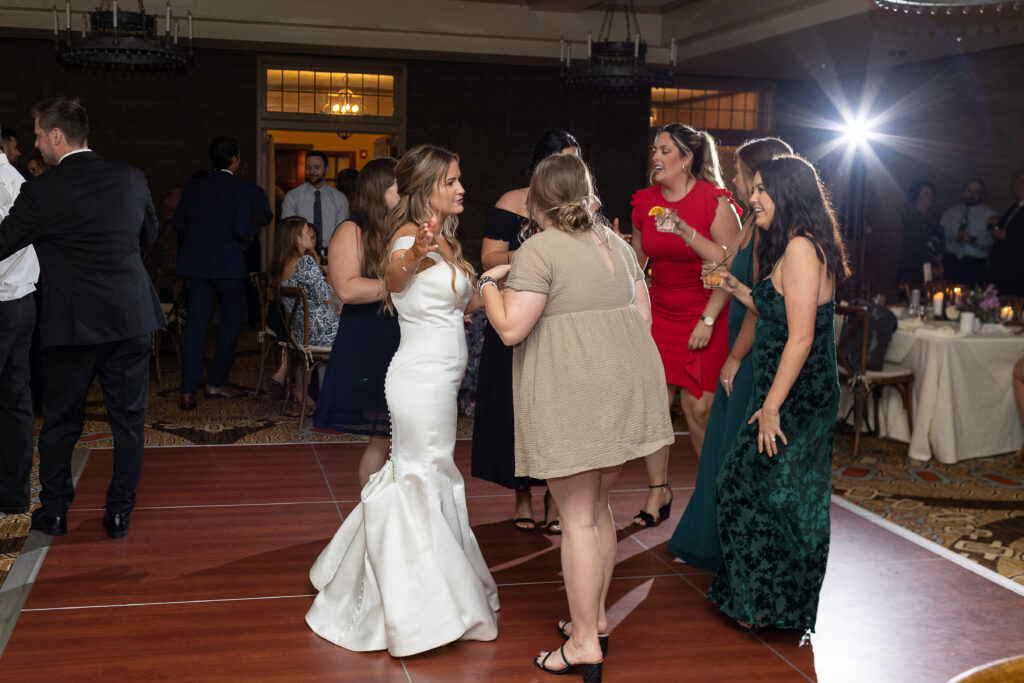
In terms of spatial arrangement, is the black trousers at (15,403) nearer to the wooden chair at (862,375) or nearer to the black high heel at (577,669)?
the black high heel at (577,669)

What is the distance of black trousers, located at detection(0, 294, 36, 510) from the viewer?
4.12 m

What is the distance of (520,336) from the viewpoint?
8.95ft

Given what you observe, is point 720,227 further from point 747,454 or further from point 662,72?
point 662,72

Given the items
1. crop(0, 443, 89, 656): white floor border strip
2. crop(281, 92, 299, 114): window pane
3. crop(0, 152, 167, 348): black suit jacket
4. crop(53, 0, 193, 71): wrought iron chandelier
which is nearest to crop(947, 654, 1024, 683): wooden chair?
crop(0, 443, 89, 656): white floor border strip

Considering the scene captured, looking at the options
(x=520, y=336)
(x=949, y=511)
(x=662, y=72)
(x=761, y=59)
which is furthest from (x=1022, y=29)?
(x=520, y=336)

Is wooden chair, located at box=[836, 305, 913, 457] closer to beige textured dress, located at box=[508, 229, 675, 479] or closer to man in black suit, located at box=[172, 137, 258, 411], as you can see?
beige textured dress, located at box=[508, 229, 675, 479]

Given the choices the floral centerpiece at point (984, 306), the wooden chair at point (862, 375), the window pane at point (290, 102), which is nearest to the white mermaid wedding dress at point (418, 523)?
the wooden chair at point (862, 375)

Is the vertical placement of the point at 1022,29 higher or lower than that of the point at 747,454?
higher

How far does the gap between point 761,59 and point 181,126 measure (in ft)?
20.6

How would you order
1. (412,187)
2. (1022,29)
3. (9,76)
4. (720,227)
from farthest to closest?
(9,76) < (1022,29) < (720,227) < (412,187)

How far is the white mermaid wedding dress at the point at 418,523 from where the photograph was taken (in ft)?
10.00

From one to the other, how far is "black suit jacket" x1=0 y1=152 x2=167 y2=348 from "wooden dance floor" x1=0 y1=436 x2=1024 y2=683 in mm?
880

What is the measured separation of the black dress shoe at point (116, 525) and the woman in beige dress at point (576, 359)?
80.0 inches

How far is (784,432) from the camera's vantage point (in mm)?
3156
